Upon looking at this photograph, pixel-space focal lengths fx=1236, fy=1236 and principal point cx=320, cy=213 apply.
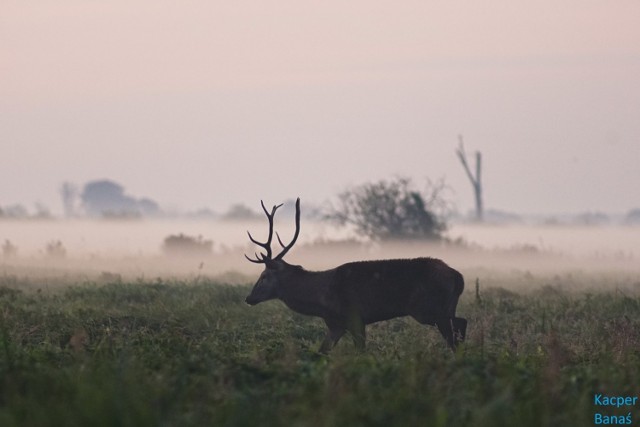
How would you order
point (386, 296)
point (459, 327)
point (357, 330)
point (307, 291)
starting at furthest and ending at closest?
point (307, 291) → point (386, 296) → point (459, 327) → point (357, 330)

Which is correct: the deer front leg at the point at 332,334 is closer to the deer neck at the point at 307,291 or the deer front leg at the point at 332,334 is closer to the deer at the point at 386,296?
the deer at the point at 386,296

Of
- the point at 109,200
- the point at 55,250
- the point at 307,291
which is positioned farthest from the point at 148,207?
the point at 307,291

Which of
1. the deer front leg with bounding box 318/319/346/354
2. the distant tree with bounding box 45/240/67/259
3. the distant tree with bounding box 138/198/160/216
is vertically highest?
the distant tree with bounding box 138/198/160/216

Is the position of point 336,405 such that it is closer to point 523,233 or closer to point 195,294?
point 195,294

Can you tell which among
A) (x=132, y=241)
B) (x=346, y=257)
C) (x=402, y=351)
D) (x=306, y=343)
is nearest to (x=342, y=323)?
(x=306, y=343)

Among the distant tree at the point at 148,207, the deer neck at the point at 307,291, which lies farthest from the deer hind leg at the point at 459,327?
the distant tree at the point at 148,207

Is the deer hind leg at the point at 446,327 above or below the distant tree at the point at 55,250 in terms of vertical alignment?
below

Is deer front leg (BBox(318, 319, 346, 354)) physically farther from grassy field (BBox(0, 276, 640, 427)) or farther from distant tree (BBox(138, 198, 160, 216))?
distant tree (BBox(138, 198, 160, 216))

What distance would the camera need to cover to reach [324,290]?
51.8 feet

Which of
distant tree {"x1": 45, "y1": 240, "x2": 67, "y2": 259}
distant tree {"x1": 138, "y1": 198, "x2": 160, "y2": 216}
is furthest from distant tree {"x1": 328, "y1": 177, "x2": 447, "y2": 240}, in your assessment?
distant tree {"x1": 138, "y1": 198, "x2": 160, "y2": 216}

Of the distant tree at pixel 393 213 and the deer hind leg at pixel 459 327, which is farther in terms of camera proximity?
the distant tree at pixel 393 213

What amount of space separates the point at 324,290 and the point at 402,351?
2427 millimetres

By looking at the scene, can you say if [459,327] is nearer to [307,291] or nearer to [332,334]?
[332,334]

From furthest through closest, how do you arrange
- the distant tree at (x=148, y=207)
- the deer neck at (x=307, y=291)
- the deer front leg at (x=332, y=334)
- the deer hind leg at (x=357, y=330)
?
the distant tree at (x=148, y=207), the deer neck at (x=307, y=291), the deer front leg at (x=332, y=334), the deer hind leg at (x=357, y=330)
